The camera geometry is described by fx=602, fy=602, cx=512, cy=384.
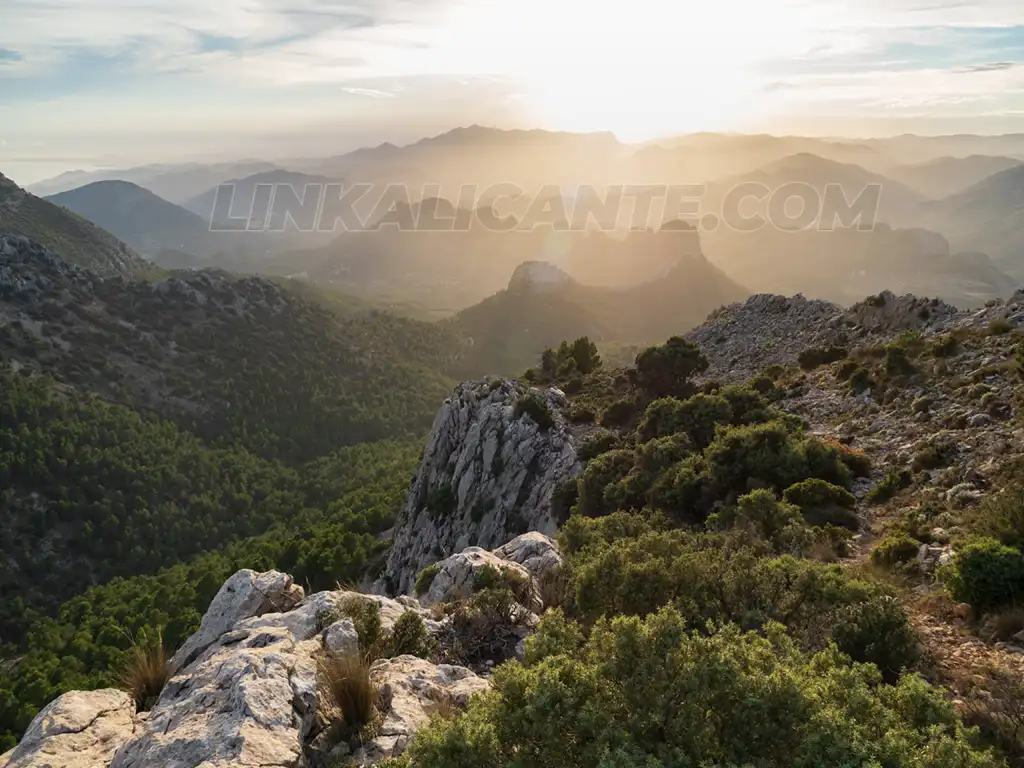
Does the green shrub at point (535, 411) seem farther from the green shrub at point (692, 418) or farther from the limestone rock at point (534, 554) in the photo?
the limestone rock at point (534, 554)

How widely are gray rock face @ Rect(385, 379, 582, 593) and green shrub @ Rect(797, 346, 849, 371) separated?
616 inches

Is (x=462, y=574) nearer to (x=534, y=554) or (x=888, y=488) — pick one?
(x=534, y=554)

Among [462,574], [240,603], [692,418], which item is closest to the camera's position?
[240,603]

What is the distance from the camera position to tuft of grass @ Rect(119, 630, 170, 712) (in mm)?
10672

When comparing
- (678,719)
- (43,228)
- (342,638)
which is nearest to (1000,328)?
(678,719)

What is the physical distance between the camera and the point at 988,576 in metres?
11.2

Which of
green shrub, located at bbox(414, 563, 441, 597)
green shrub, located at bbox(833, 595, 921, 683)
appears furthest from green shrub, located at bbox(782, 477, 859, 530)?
green shrub, located at bbox(414, 563, 441, 597)

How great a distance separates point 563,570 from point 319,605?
18.1 ft

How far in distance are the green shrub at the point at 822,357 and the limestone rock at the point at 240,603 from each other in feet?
112

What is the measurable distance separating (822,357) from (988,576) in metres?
29.2

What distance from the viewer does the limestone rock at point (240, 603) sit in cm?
1254

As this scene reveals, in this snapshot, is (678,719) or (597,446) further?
(597,446)

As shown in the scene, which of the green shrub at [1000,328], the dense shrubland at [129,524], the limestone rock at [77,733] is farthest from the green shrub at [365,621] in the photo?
the dense shrubland at [129,524]

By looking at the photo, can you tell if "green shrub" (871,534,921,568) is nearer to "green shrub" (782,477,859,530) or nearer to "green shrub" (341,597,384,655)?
"green shrub" (782,477,859,530)
